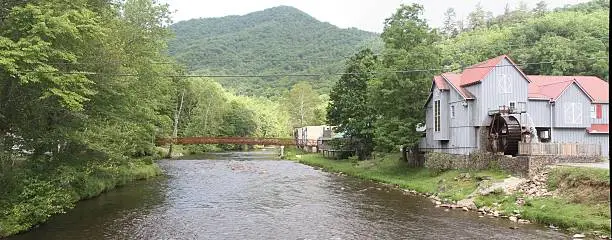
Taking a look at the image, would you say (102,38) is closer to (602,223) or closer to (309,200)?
(309,200)

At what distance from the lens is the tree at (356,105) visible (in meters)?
48.3

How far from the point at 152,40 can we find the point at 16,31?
18.1m

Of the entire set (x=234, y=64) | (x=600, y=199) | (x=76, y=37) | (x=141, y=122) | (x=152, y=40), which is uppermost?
(x=234, y=64)

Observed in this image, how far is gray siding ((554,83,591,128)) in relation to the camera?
3422 centimetres

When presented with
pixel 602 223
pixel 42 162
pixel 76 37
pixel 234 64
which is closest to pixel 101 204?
pixel 42 162

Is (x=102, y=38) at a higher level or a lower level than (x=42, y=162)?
higher

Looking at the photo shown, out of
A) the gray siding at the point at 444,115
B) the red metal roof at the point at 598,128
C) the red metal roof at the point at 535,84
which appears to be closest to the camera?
the red metal roof at the point at 535,84

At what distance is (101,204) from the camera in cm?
2550

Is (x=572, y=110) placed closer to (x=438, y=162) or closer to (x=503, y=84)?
(x=503, y=84)

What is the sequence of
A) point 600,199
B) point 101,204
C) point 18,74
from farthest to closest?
point 101,204 < point 600,199 < point 18,74

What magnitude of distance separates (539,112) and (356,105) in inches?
733

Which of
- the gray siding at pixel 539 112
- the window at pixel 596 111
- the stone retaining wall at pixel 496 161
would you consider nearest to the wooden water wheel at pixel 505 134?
the stone retaining wall at pixel 496 161

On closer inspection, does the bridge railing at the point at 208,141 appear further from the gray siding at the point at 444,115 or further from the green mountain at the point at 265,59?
the green mountain at the point at 265,59

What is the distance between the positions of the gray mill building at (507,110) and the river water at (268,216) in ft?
21.4
